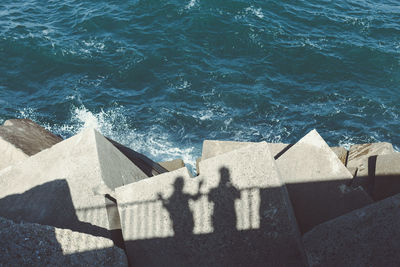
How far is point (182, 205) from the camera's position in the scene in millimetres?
4875

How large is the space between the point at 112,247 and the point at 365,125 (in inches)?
475

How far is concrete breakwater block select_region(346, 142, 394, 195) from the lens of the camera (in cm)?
650

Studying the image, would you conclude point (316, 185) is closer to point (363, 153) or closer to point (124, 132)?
point (363, 153)

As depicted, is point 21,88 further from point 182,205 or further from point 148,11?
point 182,205

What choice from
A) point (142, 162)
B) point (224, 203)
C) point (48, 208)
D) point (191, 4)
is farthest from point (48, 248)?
point (191, 4)

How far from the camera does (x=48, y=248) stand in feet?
14.0

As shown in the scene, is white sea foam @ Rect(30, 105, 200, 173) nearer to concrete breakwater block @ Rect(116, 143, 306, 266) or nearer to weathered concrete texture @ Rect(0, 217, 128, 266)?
concrete breakwater block @ Rect(116, 143, 306, 266)

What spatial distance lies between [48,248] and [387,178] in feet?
17.1

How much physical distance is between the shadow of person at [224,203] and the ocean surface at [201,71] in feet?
25.9

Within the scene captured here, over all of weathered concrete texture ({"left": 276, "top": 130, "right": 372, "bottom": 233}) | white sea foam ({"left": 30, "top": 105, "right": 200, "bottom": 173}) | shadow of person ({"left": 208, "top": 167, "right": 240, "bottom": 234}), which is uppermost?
shadow of person ({"left": 208, "top": 167, "right": 240, "bottom": 234})

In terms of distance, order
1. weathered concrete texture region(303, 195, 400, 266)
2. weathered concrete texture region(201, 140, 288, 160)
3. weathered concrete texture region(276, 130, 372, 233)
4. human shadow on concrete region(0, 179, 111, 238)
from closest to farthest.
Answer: weathered concrete texture region(303, 195, 400, 266), human shadow on concrete region(0, 179, 111, 238), weathered concrete texture region(276, 130, 372, 233), weathered concrete texture region(201, 140, 288, 160)

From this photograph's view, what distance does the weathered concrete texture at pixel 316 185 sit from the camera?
540cm

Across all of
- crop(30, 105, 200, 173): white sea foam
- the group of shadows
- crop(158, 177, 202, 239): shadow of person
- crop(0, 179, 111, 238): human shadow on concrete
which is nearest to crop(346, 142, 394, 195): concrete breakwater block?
the group of shadows

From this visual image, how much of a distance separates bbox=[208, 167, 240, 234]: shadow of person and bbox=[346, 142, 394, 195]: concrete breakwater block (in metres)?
2.67
